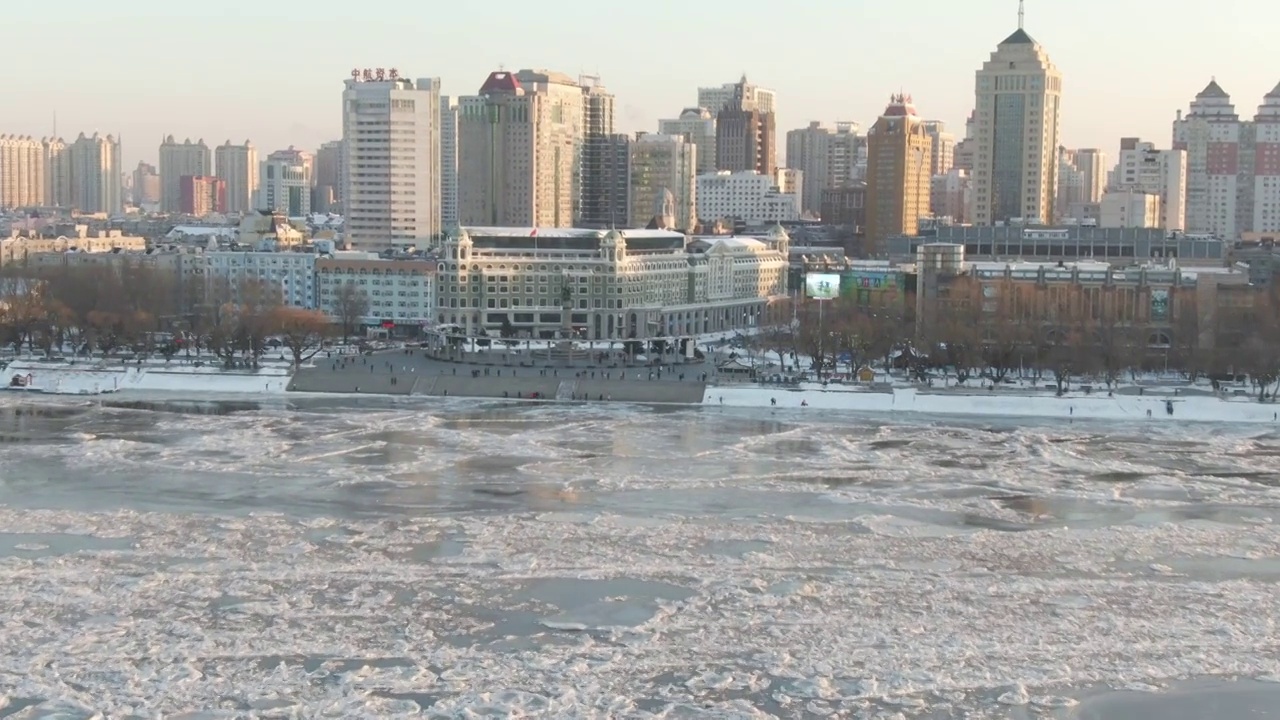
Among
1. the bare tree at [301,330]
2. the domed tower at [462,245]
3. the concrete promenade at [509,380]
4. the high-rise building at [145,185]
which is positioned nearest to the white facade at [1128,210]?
the domed tower at [462,245]

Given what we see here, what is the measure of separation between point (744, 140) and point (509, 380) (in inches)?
2835

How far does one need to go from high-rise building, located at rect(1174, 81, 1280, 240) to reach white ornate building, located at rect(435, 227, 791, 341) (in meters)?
38.9

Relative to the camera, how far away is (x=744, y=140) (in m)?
105

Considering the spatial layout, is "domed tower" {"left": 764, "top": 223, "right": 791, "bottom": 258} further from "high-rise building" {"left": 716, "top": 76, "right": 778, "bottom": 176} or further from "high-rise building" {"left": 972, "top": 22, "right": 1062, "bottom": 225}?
"high-rise building" {"left": 716, "top": 76, "right": 778, "bottom": 176}

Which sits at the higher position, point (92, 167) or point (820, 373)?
point (92, 167)

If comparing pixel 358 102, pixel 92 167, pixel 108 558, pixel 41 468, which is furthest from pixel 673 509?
pixel 92 167

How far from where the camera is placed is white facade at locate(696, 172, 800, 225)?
93750 mm

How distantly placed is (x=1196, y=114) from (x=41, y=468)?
7378 centimetres

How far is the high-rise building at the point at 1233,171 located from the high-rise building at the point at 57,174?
81.1m

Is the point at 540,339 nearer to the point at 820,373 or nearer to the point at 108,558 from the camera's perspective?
the point at 820,373

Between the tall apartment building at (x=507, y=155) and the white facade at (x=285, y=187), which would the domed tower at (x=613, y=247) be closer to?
the tall apartment building at (x=507, y=155)

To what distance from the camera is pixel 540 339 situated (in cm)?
4388

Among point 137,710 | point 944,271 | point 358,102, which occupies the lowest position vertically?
point 137,710

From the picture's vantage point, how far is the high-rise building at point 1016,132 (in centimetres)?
6756
